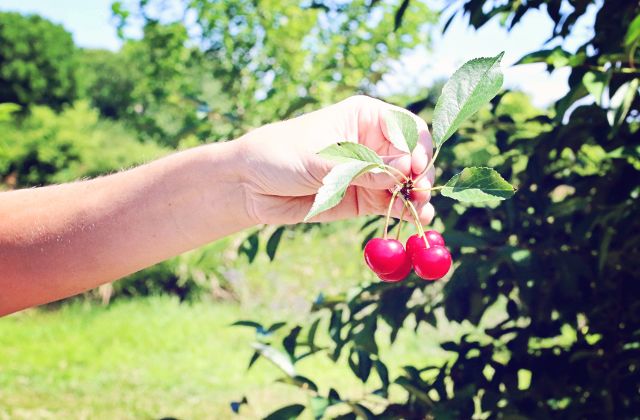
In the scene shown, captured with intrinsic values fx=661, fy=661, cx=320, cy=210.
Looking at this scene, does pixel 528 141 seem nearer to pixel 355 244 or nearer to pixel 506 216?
pixel 506 216

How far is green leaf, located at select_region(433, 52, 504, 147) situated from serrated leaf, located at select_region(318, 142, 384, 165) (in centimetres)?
8

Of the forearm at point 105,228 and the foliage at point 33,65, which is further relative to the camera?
the foliage at point 33,65

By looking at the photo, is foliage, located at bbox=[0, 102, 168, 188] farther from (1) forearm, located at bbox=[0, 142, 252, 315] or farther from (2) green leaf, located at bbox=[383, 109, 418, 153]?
(2) green leaf, located at bbox=[383, 109, 418, 153]

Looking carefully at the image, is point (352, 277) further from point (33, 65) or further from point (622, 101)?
point (33, 65)

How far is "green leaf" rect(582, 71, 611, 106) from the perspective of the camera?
4.06ft

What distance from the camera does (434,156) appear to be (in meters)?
0.82

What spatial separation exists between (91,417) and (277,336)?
2.52m

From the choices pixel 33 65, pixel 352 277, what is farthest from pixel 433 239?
pixel 33 65

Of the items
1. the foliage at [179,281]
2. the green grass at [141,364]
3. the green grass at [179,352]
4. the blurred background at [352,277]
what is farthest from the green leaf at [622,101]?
the foliage at [179,281]

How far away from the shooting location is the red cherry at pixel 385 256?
87cm

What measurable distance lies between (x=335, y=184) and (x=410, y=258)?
0.77 ft

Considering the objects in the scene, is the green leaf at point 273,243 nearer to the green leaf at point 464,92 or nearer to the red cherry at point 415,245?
the red cherry at point 415,245

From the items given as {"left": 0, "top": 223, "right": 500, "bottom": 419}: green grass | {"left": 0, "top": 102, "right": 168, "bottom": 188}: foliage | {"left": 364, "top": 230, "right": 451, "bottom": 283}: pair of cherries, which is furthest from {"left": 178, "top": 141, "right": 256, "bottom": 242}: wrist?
{"left": 0, "top": 102, "right": 168, "bottom": 188}: foliage

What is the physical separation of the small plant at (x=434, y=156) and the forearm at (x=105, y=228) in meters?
0.45
